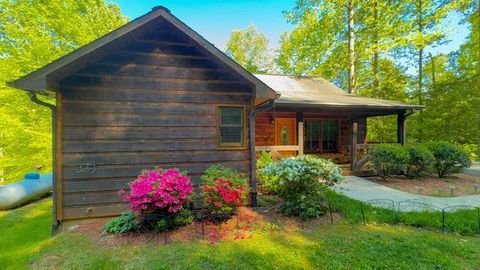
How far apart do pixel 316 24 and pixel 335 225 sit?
16241 mm

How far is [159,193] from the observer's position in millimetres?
4035

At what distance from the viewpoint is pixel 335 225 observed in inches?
182

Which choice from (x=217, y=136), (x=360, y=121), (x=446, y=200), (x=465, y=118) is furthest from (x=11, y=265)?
(x=465, y=118)

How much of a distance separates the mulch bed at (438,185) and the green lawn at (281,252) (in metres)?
3.40

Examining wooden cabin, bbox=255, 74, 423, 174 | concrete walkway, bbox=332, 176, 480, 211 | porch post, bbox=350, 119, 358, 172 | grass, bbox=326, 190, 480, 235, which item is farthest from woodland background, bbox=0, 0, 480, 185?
grass, bbox=326, 190, 480, 235

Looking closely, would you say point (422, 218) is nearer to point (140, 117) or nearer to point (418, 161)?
point (418, 161)

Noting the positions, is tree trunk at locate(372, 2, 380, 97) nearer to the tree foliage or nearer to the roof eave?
the tree foliage

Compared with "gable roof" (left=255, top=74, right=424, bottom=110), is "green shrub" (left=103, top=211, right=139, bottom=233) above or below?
below

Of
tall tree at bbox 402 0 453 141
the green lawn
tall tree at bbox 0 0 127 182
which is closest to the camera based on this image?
the green lawn

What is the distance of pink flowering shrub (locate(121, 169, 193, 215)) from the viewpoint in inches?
159

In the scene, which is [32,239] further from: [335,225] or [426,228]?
[426,228]

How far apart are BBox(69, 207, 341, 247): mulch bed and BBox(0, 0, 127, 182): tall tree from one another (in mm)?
9463

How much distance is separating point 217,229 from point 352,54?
49.7 feet

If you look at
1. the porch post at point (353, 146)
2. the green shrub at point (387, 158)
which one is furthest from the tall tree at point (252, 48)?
the green shrub at point (387, 158)
